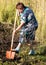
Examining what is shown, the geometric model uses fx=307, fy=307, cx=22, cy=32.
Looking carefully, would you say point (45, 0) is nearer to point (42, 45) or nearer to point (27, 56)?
point (42, 45)

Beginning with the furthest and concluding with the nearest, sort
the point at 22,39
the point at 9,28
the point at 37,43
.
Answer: the point at 9,28 < the point at 37,43 < the point at 22,39

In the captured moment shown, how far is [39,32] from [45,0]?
0.91 metres

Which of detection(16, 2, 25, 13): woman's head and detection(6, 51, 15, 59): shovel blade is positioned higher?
detection(16, 2, 25, 13): woman's head

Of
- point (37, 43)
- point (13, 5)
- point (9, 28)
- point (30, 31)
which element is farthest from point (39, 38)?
point (13, 5)

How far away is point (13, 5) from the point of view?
31.8ft

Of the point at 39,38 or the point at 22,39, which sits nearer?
the point at 22,39

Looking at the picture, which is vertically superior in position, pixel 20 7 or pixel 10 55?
pixel 20 7

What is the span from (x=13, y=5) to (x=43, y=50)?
2.57 metres

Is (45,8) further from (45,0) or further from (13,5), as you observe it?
(13,5)

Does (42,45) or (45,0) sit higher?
(45,0)

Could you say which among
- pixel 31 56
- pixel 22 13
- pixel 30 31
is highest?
pixel 22 13

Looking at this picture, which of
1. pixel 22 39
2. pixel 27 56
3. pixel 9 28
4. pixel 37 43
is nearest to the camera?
pixel 27 56

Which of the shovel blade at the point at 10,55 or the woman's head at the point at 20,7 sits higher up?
the woman's head at the point at 20,7

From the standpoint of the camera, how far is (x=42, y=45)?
784cm
